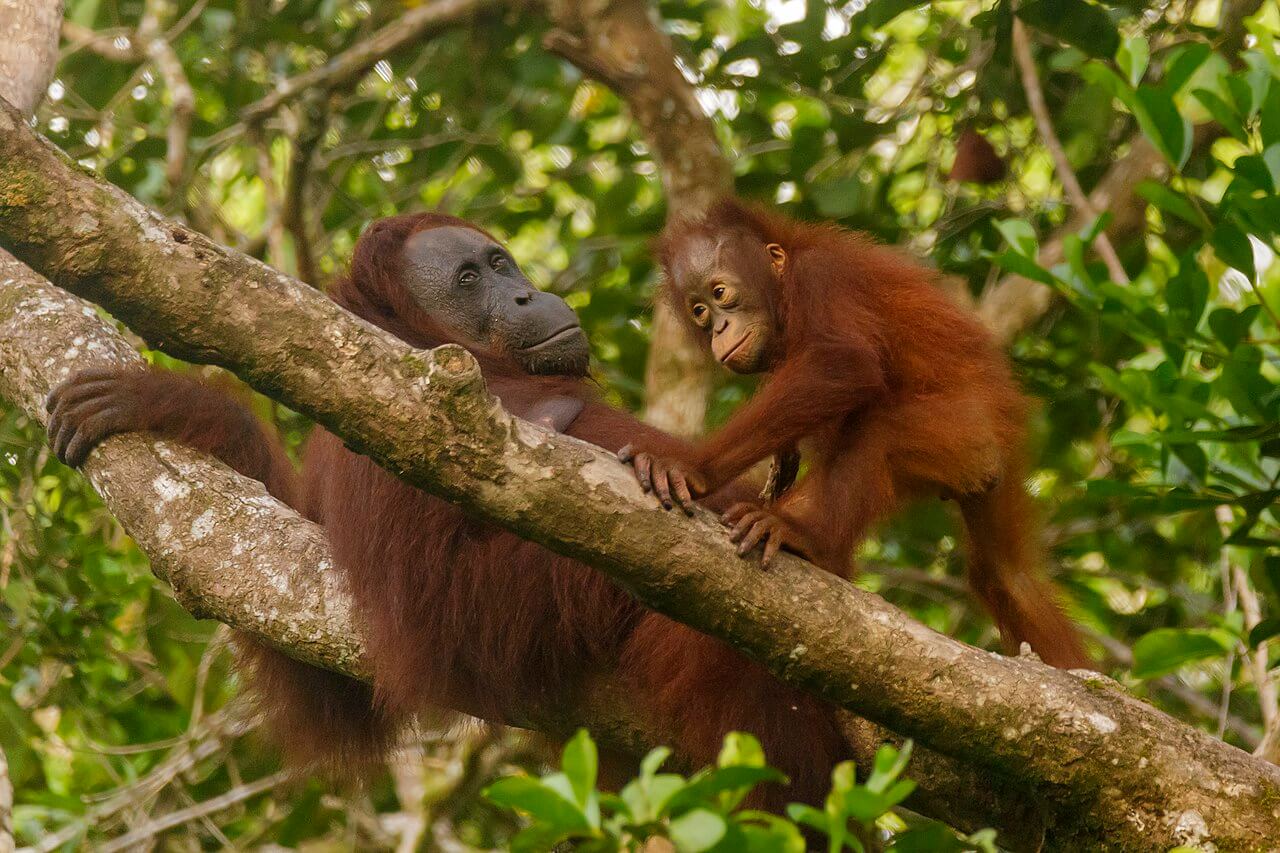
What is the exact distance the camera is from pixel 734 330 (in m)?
3.76

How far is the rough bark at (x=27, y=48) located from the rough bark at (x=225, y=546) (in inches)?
21.2

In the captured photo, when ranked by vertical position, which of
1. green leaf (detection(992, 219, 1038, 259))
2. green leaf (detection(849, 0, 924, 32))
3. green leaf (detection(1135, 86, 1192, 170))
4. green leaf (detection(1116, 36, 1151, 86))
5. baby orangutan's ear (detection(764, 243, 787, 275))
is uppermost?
green leaf (detection(1116, 36, 1151, 86))

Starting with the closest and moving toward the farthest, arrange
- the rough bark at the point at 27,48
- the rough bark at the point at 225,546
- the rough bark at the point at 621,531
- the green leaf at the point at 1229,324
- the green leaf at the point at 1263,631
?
the rough bark at the point at 621,531
the green leaf at the point at 1229,324
the green leaf at the point at 1263,631
the rough bark at the point at 225,546
the rough bark at the point at 27,48

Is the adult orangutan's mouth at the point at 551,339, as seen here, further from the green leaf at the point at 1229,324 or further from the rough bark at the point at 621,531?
the green leaf at the point at 1229,324

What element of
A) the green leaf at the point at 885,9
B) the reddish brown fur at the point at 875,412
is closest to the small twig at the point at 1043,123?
the green leaf at the point at 885,9

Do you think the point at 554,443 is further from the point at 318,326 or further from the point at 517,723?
the point at 517,723

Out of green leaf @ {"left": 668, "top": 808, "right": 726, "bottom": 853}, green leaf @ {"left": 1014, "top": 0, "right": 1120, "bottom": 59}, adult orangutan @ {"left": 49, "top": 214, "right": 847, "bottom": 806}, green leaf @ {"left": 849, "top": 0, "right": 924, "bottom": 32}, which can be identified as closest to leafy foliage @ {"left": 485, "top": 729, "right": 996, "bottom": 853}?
green leaf @ {"left": 668, "top": 808, "right": 726, "bottom": 853}

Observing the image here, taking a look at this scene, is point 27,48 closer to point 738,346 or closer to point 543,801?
point 738,346

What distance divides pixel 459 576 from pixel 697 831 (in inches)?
75.9

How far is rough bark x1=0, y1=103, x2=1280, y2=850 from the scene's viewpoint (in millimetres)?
2277

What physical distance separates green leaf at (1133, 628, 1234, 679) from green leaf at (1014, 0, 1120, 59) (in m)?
2.49

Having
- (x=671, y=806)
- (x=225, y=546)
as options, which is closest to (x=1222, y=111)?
(x=671, y=806)

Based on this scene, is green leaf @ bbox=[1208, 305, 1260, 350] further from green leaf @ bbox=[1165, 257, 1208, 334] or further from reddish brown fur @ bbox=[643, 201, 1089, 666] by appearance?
reddish brown fur @ bbox=[643, 201, 1089, 666]

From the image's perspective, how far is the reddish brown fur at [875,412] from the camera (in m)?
3.10
